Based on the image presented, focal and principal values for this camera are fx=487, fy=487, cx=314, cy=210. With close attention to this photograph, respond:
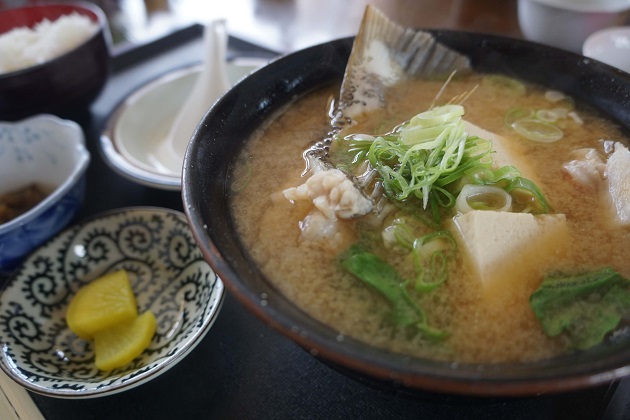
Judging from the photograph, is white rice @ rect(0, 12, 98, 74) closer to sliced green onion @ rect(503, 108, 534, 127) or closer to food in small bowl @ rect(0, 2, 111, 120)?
food in small bowl @ rect(0, 2, 111, 120)

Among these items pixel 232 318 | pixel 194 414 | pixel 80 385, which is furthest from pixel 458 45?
pixel 80 385

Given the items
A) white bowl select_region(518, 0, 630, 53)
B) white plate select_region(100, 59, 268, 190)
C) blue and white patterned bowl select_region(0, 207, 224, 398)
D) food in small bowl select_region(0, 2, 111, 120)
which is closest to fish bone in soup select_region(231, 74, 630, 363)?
blue and white patterned bowl select_region(0, 207, 224, 398)

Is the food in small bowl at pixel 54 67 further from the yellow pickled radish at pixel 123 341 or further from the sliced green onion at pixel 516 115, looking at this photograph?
the sliced green onion at pixel 516 115

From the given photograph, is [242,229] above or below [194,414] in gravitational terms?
above

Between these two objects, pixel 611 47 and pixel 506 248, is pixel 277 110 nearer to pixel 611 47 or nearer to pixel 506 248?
pixel 506 248

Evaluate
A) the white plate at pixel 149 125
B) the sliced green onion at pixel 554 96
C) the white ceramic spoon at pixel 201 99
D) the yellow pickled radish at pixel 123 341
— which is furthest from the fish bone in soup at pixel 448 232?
the white ceramic spoon at pixel 201 99

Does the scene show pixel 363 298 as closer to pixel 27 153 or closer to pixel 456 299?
pixel 456 299
